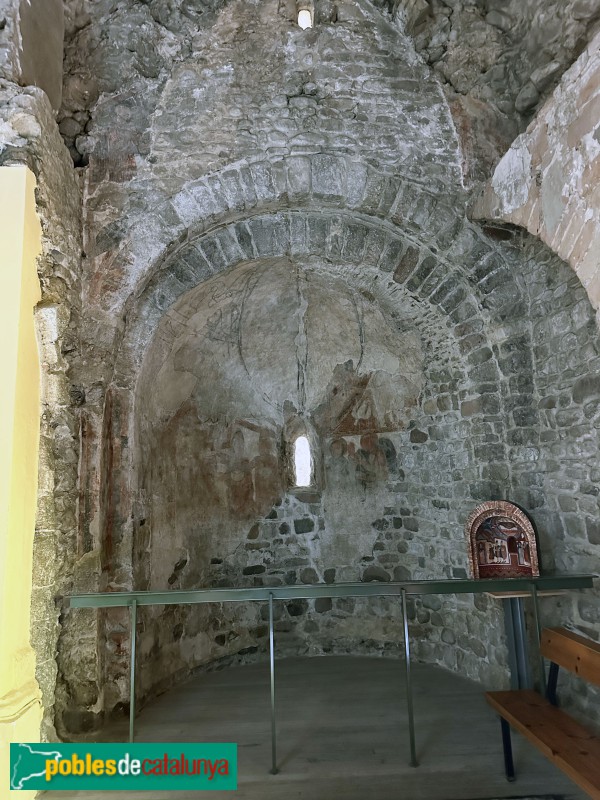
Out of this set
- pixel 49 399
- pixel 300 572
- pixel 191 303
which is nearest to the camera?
pixel 49 399

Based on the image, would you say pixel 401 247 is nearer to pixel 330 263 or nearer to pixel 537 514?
pixel 330 263

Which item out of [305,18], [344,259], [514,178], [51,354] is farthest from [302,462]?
[305,18]

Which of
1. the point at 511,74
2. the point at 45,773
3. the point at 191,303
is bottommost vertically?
the point at 45,773

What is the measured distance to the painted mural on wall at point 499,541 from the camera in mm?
4008

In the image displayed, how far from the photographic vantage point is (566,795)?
9.47ft

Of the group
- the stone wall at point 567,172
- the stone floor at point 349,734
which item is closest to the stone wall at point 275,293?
the stone floor at point 349,734

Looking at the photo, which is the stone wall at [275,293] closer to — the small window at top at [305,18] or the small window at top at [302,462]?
the small window at top at [305,18]

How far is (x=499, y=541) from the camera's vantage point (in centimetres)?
419

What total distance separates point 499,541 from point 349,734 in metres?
1.73

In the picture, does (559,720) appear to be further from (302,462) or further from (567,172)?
(302,462)

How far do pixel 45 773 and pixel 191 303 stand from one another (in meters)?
3.46

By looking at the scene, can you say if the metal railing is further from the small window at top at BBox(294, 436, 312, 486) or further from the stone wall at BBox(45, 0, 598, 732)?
the small window at top at BBox(294, 436, 312, 486)

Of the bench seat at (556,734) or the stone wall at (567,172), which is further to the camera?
the stone wall at (567,172)

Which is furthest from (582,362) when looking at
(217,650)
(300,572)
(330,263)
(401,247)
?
(217,650)
